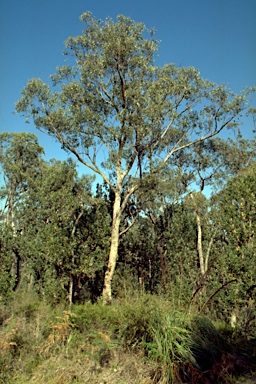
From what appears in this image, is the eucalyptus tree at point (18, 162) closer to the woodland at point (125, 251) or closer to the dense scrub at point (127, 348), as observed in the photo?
the woodland at point (125, 251)

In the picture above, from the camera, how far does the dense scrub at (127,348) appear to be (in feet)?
13.6

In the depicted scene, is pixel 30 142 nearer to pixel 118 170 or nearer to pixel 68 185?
pixel 68 185

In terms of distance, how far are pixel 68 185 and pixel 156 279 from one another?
542 cm

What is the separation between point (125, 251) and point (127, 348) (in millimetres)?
9303

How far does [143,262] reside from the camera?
13.8 m

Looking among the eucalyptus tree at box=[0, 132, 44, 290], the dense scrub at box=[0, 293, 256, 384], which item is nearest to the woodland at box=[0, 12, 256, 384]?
the dense scrub at box=[0, 293, 256, 384]

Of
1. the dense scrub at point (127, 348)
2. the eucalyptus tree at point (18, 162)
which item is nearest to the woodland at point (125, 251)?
the dense scrub at point (127, 348)

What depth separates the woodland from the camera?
14.6ft

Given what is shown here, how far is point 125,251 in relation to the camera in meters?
14.0

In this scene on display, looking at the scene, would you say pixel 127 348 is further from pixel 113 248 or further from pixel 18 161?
pixel 18 161

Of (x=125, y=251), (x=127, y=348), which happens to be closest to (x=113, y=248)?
(x=125, y=251)

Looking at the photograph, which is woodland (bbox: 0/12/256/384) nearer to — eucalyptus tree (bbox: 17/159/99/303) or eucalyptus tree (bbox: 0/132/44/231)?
eucalyptus tree (bbox: 17/159/99/303)

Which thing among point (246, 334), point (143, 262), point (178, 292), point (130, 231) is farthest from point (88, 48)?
point (246, 334)

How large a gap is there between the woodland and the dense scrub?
0.06 feet
